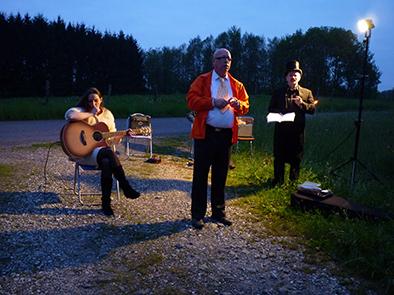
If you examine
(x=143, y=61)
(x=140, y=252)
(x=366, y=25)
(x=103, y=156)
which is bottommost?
(x=140, y=252)

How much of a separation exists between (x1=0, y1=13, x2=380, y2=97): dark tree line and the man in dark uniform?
19.6 m

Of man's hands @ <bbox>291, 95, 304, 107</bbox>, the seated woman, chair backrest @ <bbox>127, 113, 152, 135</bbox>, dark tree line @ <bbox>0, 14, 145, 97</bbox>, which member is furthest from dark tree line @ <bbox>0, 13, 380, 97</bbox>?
A: man's hands @ <bbox>291, 95, 304, 107</bbox>

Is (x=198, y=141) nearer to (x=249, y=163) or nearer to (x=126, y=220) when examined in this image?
(x=126, y=220)

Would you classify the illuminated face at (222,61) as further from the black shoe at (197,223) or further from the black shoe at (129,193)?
the black shoe at (129,193)

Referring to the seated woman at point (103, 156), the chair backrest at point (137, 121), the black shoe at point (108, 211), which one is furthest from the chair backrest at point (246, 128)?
the black shoe at point (108, 211)

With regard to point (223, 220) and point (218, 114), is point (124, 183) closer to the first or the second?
point (223, 220)

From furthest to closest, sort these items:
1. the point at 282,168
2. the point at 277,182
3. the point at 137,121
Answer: the point at 137,121
the point at 277,182
the point at 282,168

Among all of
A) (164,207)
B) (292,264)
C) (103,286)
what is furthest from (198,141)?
(103,286)

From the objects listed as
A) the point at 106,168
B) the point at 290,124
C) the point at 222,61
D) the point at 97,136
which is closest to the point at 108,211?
the point at 106,168

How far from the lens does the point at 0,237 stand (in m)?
4.34

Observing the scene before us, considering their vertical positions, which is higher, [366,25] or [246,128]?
[366,25]

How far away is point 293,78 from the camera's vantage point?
6.22 meters

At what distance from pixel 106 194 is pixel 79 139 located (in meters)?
0.87

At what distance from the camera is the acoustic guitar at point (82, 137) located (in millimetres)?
5375
